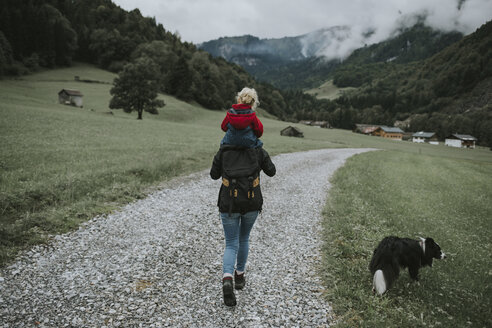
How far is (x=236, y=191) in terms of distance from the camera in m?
5.06

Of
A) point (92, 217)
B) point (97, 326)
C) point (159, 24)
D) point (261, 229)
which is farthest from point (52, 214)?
point (159, 24)

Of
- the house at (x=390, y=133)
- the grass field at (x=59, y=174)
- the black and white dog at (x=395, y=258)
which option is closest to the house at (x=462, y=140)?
the house at (x=390, y=133)

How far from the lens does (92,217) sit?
30.0ft

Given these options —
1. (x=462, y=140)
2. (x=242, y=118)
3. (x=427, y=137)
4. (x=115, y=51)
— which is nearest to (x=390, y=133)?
(x=427, y=137)

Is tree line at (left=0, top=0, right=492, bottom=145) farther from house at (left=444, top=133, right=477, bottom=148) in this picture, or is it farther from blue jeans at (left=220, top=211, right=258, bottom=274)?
blue jeans at (left=220, top=211, right=258, bottom=274)

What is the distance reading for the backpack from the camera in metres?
5.07

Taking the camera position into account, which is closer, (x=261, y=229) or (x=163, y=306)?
(x=163, y=306)

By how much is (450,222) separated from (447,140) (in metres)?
140

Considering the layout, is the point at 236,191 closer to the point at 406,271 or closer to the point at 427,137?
the point at 406,271

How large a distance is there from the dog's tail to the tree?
212 feet

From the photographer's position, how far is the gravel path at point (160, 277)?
4.90m

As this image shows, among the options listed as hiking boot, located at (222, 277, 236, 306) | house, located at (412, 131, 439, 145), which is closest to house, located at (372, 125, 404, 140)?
house, located at (412, 131, 439, 145)

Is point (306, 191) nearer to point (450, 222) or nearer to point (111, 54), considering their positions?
point (450, 222)

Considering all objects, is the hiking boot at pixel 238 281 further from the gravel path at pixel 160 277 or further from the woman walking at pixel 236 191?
the woman walking at pixel 236 191
